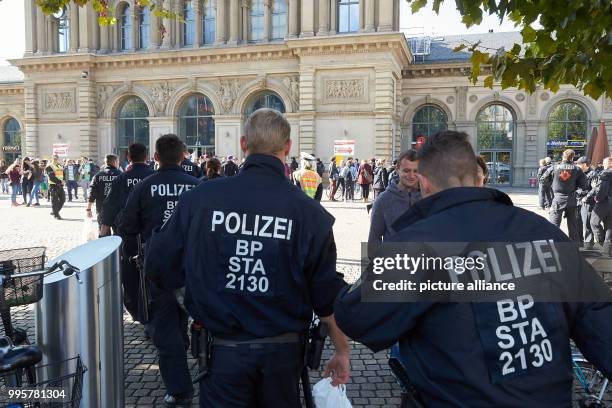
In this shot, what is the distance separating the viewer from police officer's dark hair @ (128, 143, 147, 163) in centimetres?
607

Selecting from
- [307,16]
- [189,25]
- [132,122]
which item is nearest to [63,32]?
[132,122]

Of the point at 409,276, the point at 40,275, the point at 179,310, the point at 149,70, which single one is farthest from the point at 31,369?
the point at 149,70

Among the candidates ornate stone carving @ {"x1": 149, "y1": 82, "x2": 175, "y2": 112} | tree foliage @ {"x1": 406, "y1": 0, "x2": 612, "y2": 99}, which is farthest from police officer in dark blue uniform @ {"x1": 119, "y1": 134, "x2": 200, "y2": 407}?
ornate stone carving @ {"x1": 149, "y1": 82, "x2": 175, "y2": 112}

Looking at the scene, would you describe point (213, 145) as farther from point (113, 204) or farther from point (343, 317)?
point (343, 317)

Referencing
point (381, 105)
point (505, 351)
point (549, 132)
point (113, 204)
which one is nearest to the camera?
point (505, 351)

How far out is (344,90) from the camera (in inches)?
1128

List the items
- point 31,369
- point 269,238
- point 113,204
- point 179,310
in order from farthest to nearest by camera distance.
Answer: point 113,204, point 179,310, point 31,369, point 269,238

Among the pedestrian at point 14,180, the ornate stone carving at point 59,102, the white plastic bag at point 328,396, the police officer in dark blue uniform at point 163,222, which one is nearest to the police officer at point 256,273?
the white plastic bag at point 328,396

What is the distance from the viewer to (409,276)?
1754 mm

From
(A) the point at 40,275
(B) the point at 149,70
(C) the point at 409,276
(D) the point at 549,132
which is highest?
(B) the point at 149,70

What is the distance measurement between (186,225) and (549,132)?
110ft

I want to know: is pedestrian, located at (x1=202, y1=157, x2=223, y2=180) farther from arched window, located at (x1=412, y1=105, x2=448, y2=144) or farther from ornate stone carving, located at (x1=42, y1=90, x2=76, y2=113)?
ornate stone carving, located at (x1=42, y1=90, x2=76, y2=113)

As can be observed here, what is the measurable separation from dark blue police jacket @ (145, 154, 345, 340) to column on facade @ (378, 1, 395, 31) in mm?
27493

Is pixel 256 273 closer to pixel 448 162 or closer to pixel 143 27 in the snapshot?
pixel 448 162
